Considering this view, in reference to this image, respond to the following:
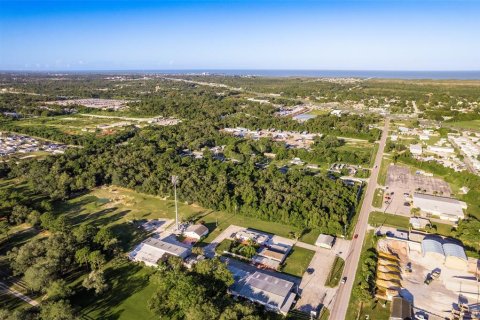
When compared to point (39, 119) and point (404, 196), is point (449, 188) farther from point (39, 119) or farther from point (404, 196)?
point (39, 119)

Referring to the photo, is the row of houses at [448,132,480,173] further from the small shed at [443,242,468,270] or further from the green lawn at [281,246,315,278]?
the green lawn at [281,246,315,278]

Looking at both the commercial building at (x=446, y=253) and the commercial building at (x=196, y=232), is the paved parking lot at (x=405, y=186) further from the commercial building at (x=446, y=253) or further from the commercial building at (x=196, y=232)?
the commercial building at (x=196, y=232)

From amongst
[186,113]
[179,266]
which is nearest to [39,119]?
[186,113]

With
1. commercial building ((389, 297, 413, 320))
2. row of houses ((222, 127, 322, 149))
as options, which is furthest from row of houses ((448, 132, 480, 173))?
commercial building ((389, 297, 413, 320))

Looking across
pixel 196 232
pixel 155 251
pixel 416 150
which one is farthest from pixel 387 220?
pixel 416 150

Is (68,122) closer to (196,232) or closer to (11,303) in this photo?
(196,232)

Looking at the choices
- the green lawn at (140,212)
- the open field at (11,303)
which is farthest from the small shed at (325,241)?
the open field at (11,303)
